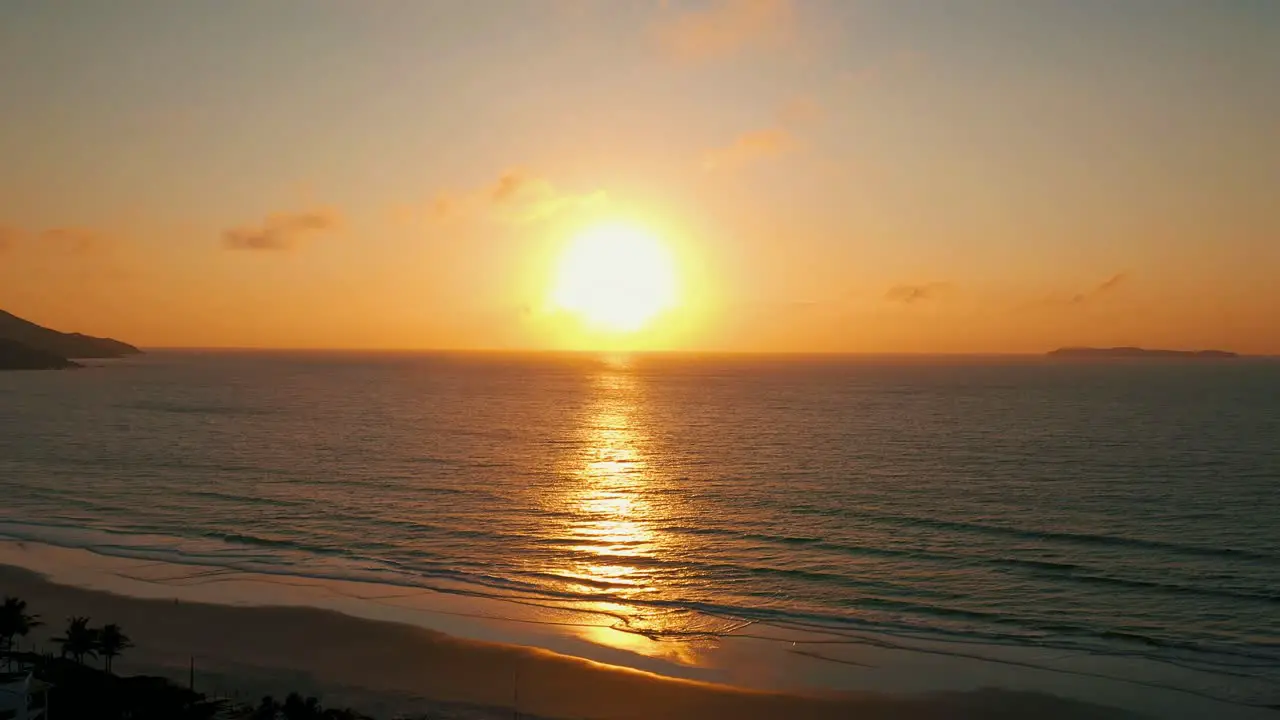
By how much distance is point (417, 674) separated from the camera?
31875mm

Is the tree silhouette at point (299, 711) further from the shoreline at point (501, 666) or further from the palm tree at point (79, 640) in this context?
the palm tree at point (79, 640)

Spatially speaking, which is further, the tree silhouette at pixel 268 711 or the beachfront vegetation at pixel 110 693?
the tree silhouette at pixel 268 711

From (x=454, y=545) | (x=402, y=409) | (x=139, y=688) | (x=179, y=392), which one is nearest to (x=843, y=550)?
(x=454, y=545)

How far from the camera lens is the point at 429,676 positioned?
31.7 metres

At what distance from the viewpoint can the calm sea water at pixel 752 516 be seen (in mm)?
37719

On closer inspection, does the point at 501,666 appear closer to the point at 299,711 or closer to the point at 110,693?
the point at 299,711

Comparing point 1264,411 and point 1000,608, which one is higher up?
point 1264,411

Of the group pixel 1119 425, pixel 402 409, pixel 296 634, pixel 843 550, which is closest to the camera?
pixel 296 634

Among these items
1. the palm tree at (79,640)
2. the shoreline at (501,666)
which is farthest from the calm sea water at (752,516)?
the palm tree at (79,640)

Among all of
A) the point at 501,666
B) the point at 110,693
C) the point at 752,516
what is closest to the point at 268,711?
the point at 110,693

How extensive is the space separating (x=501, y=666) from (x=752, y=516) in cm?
2758

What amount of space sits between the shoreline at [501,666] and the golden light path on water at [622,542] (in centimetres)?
109

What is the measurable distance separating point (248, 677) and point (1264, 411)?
148m

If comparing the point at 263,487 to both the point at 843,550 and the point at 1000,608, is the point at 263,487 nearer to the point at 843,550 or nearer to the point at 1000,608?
the point at 843,550
